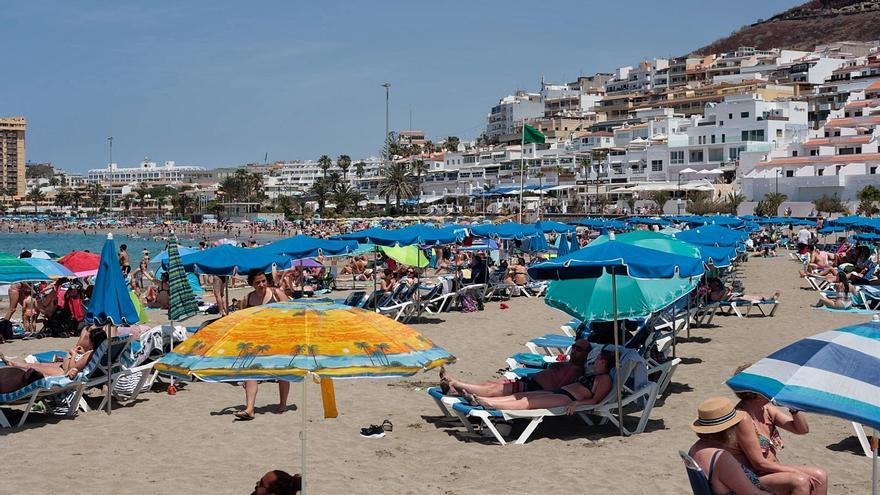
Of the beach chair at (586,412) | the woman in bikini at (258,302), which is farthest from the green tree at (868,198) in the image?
the woman in bikini at (258,302)

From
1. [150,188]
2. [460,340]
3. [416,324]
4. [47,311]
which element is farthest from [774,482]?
[150,188]

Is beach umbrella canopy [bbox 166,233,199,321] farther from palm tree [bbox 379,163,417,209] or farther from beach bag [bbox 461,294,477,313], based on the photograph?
palm tree [bbox 379,163,417,209]

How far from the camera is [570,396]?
7.91 meters

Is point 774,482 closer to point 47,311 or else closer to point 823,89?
point 47,311

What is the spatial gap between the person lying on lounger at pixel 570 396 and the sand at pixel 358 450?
0.30 meters

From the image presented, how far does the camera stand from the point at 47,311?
14.6 m

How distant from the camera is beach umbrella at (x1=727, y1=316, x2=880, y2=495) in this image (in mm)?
4035

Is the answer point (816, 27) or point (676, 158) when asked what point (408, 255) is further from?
point (816, 27)

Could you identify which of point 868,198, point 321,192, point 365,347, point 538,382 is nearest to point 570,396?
point 538,382

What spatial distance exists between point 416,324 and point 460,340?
2142mm

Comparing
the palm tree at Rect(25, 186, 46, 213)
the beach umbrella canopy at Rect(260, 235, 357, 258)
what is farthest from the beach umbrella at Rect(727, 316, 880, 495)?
the palm tree at Rect(25, 186, 46, 213)

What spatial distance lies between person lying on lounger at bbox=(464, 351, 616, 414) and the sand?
1.00ft

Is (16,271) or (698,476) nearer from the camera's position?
(698,476)

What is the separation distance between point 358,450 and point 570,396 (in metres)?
1.90
